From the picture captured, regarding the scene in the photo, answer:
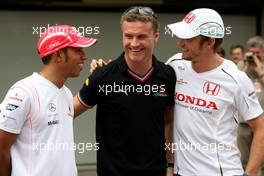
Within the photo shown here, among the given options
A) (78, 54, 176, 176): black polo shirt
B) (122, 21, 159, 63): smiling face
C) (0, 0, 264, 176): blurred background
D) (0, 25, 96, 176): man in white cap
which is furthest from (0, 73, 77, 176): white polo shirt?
(0, 0, 264, 176): blurred background

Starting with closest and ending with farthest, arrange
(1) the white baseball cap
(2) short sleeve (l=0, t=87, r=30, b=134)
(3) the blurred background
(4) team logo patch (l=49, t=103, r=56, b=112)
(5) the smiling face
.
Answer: (2) short sleeve (l=0, t=87, r=30, b=134)
(4) team logo patch (l=49, t=103, r=56, b=112)
(5) the smiling face
(1) the white baseball cap
(3) the blurred background

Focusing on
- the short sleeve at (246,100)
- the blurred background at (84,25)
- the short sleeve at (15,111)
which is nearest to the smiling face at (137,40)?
the short sleeve at (246,100)

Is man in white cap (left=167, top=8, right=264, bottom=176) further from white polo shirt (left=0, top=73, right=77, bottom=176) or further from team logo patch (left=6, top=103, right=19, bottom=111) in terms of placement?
team logo patch (left=6, top=103, right=19, bottom=111)

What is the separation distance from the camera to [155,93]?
4.02 metres

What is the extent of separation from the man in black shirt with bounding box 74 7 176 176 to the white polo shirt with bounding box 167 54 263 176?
17 centimetres

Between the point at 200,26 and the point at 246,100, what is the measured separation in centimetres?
61

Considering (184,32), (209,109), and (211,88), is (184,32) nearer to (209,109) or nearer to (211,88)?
(211,88)

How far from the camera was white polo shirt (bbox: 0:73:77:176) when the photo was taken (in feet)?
10.7

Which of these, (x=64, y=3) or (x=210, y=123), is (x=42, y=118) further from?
(x=64, y=3)

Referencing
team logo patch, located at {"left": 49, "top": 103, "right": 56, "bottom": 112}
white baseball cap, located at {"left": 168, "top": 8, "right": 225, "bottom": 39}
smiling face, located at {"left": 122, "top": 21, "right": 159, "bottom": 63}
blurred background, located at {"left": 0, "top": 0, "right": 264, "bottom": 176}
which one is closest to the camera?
team logo patch, located at {"left": 49, "top": 103, "right": 56, "bottom": 112}

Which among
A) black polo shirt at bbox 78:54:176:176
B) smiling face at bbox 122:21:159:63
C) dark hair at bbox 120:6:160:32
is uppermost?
dark hair at bbox 120:6:160:32

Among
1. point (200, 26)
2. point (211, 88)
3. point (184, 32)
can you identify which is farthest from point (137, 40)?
point (211, 88)

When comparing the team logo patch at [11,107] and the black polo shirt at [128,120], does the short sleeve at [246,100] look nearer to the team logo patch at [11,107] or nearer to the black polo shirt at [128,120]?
the black polo shirt at [128,120]

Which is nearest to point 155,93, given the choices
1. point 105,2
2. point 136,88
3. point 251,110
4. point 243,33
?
point 136,88
